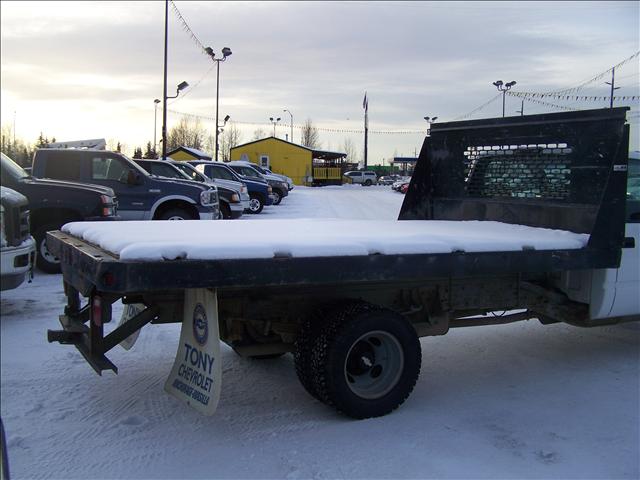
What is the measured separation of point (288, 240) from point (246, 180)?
63.2ft

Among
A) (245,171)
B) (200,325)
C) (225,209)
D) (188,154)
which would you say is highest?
(188,154)

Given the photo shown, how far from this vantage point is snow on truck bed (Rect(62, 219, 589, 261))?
333 centimetres

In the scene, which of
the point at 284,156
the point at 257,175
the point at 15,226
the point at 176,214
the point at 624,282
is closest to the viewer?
the point at 624,282

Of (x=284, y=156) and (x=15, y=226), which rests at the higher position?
(x=284, y=156)

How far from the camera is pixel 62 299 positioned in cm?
742

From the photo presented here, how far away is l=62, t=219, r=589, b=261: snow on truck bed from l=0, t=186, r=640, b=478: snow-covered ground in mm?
1174

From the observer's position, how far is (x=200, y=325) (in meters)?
3.71

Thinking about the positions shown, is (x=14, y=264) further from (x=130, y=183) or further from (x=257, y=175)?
(x=257, y=175)

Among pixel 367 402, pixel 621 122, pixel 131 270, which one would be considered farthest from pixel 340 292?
pixel 621 122

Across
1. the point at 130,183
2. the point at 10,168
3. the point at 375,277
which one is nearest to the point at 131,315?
the point at 375,277

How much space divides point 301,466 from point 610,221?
2.80 metres

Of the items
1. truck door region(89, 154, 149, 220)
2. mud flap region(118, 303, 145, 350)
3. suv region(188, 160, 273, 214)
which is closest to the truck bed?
mud flap region(118, 303, 145, 350)

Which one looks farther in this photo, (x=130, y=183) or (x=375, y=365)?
(x=130, y=183)

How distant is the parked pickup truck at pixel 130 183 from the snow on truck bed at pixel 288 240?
6.91 m
